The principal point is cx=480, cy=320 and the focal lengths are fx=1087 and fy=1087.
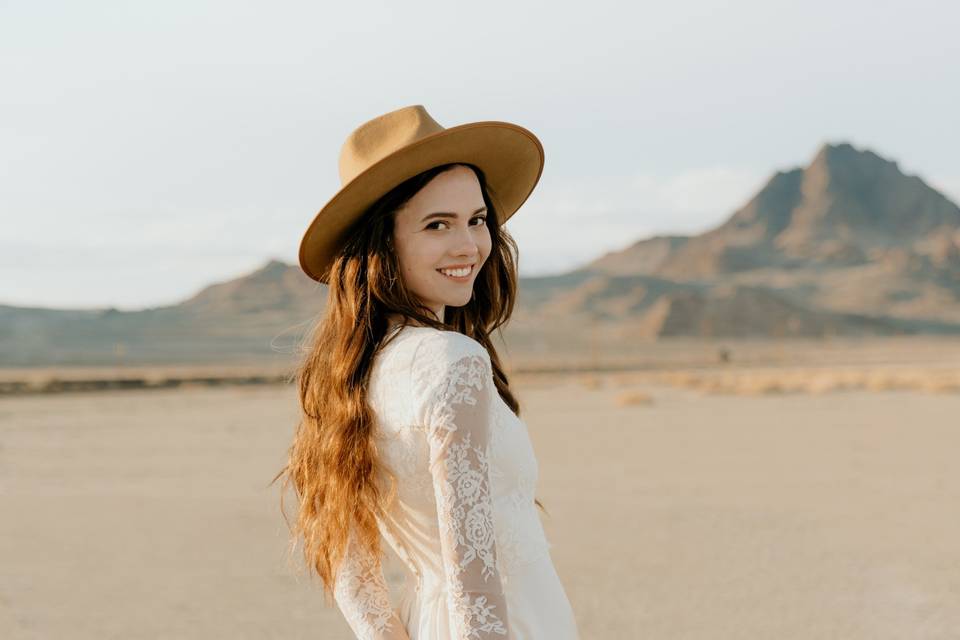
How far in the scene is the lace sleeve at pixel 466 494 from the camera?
1720 mm

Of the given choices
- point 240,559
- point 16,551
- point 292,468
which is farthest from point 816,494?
point 292,468

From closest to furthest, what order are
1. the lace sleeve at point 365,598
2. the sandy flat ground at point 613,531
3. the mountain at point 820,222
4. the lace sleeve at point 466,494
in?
the lace sleeve at point 466,494, the lace sleeve at point 365,598, the sandy flat ground at point 613,531, the mountain at point 820,222

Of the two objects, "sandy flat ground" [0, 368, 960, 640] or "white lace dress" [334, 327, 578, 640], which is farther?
"sandy flat ground" [0, 368, 960, 640]

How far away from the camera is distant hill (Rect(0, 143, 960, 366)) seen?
76.0 m

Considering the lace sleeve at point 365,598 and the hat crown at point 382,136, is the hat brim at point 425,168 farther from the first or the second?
the lace sleeve at point 365,598

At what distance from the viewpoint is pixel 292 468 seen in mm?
2236

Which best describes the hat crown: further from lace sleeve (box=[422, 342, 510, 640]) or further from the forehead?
lace sleeve (box=[422, 342, 510, 640])

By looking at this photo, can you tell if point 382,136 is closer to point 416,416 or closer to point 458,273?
point 458,273

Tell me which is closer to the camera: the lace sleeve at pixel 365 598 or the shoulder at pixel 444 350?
the shoulder at pixel 444 350

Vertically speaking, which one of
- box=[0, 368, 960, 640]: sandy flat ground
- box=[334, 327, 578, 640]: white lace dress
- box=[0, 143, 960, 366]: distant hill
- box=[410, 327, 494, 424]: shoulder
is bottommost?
box=[0, 143, 960, 366]: distant hill

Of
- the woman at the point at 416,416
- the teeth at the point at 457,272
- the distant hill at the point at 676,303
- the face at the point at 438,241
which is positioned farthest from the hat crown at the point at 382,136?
the distant hill at the point at 676,303

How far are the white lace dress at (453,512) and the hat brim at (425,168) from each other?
0.91 feet

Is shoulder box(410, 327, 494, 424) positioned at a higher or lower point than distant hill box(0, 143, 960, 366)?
higher

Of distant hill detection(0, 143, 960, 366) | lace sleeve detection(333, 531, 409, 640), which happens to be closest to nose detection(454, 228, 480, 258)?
lace sleeve detection(333, 531, 409, 640)
